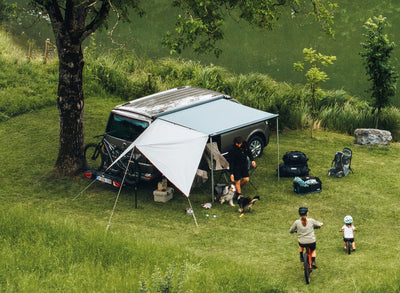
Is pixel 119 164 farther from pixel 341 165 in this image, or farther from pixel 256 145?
pixel 341 165

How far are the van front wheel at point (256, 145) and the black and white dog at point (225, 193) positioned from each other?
2.45 meters

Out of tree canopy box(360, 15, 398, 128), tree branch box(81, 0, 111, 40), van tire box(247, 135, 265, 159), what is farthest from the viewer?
tree canopy box(360, 15, 398, 128)

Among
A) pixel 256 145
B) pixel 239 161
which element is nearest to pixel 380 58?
pixel 256 145

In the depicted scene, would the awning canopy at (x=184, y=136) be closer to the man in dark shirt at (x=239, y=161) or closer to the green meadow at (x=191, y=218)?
the man in dark shirt at (x=239, y=161)

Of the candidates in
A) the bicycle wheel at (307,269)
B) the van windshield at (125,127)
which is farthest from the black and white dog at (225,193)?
the bicycle wheel at (307,269)

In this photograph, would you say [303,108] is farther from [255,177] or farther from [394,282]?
[394,282]

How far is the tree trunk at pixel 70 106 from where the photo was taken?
45.7 feet

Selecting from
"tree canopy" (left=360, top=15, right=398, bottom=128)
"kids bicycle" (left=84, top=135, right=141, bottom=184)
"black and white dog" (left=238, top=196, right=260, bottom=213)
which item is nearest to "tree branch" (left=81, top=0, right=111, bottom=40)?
"kids bicycle" (left=84, top=135, right=141, bottom=184)

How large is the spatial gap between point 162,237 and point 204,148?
2.51 meters

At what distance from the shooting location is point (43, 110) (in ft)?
65.8

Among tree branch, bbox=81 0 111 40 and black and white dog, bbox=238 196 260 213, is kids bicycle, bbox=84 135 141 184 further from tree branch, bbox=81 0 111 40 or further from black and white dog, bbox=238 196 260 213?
tree branch, bbox=81 0 111 40

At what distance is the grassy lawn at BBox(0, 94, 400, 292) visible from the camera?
8.91m

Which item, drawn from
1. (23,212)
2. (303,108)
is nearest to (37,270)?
(23,212)

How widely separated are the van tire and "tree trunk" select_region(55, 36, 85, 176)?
4.44 metres
